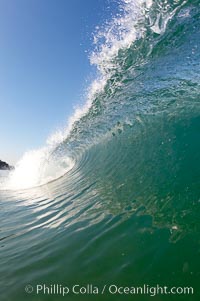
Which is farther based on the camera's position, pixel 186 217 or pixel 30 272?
pixel 186 217

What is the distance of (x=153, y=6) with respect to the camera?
9.62m

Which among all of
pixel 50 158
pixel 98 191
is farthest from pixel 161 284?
pixel 50 158

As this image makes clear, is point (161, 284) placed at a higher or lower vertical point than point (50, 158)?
lower

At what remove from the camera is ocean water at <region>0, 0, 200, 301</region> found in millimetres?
3252

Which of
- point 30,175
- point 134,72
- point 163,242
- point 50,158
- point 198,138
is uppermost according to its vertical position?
point 134,72

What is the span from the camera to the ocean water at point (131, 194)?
3252 mm

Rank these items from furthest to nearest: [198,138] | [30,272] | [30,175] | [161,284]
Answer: [30,175] < [198,138] < [30,272] < [161,284]

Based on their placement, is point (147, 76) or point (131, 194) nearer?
point (131, 194)

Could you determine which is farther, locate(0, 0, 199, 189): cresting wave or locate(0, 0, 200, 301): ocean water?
locate(0, 0, 199, 189): cresting wave

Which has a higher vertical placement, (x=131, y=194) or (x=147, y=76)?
(x=147, y=76)

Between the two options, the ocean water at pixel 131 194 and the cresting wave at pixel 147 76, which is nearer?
the ocean water at pixel 131 194

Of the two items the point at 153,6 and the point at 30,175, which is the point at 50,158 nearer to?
the point at 30,175

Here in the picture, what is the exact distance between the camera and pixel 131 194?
571 centimetres

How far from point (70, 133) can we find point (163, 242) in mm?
14573
